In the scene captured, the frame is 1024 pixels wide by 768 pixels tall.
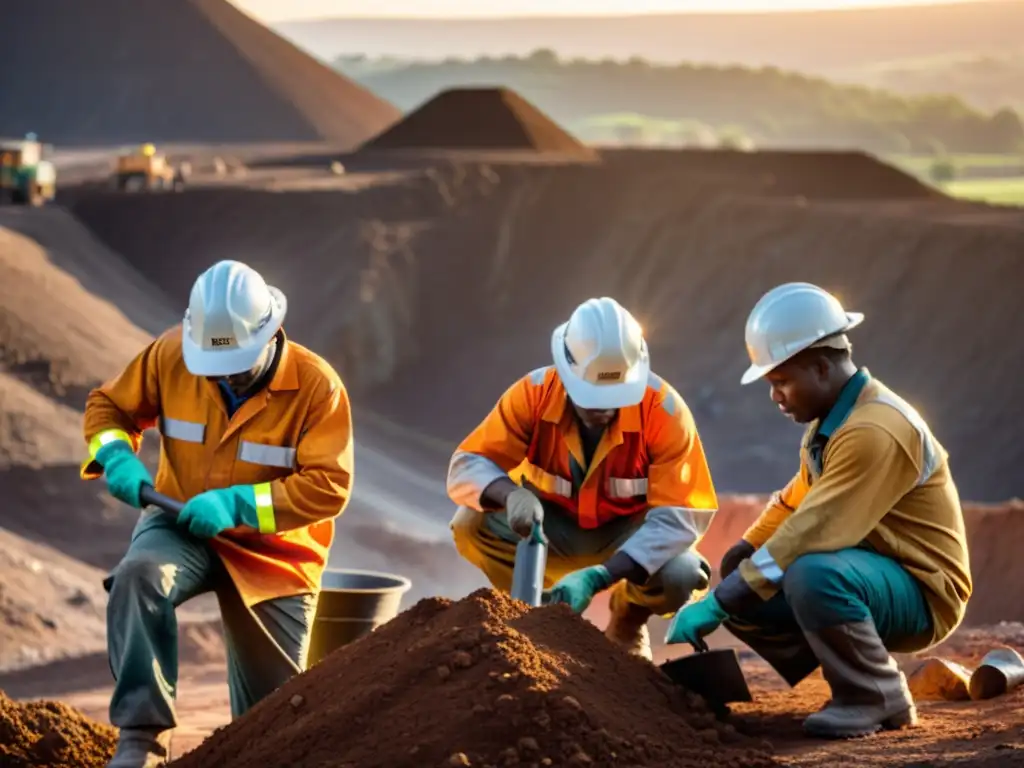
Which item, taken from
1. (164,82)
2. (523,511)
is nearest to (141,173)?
(164,82)

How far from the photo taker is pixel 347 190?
2538cm

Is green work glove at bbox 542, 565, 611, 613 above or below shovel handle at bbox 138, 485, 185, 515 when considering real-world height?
below

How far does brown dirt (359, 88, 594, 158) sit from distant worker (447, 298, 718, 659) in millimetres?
24838

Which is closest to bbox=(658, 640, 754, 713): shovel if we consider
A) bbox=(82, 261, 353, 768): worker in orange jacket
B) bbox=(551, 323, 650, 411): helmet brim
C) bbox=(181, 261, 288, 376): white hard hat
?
bbox=(551, 323, 650, 411): helmet brim

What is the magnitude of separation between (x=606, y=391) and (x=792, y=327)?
3.33ft

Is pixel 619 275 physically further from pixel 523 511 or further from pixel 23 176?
pixel 523 511

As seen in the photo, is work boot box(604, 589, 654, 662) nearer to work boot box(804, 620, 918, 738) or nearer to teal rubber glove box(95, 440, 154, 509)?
work boot box(804, 620, 918, 738)

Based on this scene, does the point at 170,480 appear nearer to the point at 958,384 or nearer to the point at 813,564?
the point at 813,564

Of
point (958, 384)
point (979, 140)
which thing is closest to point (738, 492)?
point (958, 384)

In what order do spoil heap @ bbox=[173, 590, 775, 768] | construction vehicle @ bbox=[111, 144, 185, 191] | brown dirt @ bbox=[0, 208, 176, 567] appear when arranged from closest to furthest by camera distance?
spoil heap @ bbox=[173, 590, 775, 768]
brown dirt @ bbox=[0, 208, 176, 567]
construction vehicle @ bbox=[111, 144, 185, 191]

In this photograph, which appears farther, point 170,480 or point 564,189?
point 564,189

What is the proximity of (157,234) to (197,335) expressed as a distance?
18973mm

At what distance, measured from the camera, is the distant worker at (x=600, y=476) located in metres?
6.46

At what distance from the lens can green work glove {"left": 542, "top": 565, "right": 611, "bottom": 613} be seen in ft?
20.0
